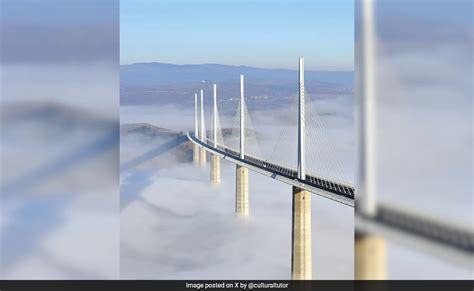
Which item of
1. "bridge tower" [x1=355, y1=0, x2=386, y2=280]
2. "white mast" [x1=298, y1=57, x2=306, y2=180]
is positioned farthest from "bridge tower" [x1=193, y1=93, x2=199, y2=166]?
"bridge tower" [x1=355, y1=0, x2=386, y2=280]

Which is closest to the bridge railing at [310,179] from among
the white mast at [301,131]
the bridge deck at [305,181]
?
the bridge deck at [305,181]

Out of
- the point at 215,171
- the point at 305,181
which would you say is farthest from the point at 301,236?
the point at 215,171

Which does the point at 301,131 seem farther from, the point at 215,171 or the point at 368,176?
the point at 368,176

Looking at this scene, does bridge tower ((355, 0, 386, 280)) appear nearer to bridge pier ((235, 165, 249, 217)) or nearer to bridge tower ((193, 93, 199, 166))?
bridge pier ((235, 165, 249, 217))
